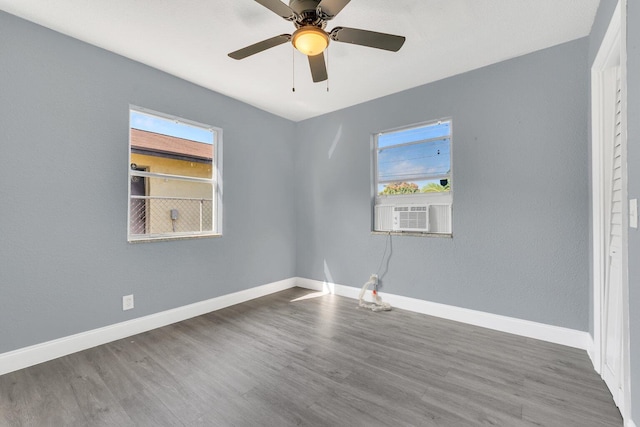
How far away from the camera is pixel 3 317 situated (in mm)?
2006

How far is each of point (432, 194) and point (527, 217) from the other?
938 millimetres

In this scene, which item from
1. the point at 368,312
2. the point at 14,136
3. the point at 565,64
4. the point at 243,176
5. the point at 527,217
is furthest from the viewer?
the point at 243,176

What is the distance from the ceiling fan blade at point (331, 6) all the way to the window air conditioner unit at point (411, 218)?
7.23ft

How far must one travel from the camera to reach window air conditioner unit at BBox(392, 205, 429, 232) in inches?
125

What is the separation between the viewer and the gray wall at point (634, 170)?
1.25 meters

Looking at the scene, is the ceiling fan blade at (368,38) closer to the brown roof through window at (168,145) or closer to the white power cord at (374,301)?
the brown roof through window at (168,145)

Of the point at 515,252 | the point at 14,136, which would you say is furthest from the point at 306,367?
the point at 14,136

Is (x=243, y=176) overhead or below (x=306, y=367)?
overhead

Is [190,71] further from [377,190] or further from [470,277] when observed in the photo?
[470,277]

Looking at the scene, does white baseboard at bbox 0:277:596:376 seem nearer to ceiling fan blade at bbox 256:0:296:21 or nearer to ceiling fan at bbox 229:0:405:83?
ceiling fan at bbox 229:0:405:83

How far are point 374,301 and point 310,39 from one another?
9.33 feet

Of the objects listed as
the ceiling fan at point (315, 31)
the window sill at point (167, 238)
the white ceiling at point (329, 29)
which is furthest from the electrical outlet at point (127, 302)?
the ceiling fan at point (315, 31)

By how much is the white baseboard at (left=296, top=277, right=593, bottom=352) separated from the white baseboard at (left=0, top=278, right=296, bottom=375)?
5.60ft

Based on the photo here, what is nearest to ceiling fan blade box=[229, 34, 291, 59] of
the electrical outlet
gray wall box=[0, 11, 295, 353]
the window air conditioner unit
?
gray wall box=[0, 11, 295, 353]
